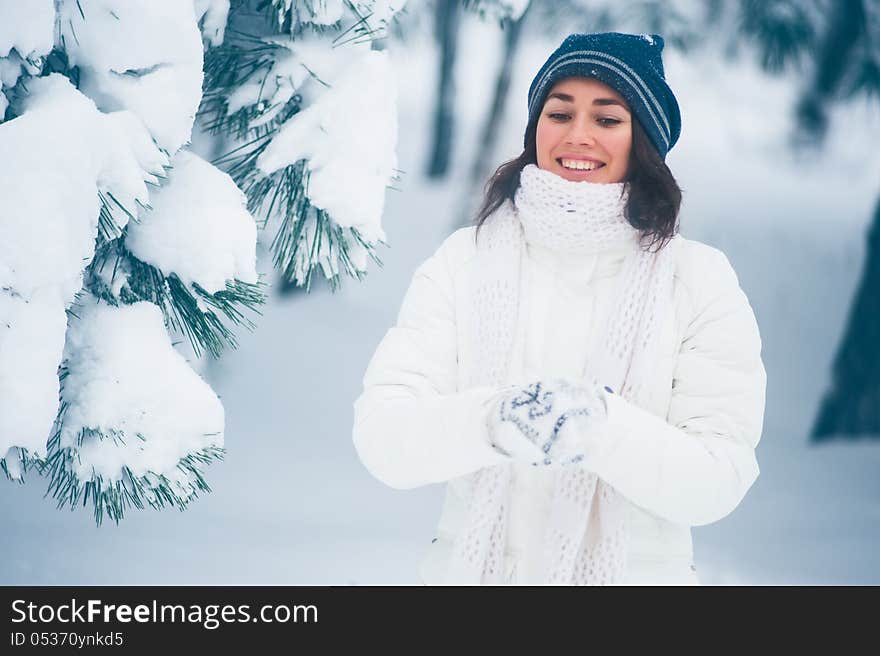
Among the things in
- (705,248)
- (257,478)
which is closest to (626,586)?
(705,248)

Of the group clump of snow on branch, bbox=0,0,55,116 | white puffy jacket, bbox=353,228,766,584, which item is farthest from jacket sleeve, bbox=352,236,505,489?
clump of snow on branch, bbox=0,0,55,116

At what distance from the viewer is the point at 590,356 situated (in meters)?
1.75

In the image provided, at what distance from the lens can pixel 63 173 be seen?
1508mm

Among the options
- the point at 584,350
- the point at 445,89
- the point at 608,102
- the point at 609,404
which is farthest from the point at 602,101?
the point at 445,89

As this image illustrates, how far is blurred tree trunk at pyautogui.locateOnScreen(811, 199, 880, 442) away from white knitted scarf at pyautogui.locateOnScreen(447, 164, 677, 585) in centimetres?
522

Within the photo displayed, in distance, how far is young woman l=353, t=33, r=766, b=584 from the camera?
1.61m

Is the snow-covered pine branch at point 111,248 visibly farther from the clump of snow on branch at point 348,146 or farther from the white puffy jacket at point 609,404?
the white puffy jacket at point 609,404

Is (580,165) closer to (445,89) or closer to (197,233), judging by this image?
(197,233)

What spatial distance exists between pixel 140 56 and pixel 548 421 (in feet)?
3.68

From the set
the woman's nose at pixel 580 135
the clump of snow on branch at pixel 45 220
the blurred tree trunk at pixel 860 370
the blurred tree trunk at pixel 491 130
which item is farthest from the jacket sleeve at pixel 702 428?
the blurred tree trunk at pixel 491 130

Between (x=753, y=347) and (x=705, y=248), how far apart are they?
0.27 m

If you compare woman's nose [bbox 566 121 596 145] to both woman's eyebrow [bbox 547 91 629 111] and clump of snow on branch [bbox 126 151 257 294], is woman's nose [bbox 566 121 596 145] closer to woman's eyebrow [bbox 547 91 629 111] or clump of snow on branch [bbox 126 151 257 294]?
woman's eyebrow [bbox 547 91 629 111]

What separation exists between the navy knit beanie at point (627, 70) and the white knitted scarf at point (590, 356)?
0.61 ft

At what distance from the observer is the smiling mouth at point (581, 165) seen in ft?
5.87
